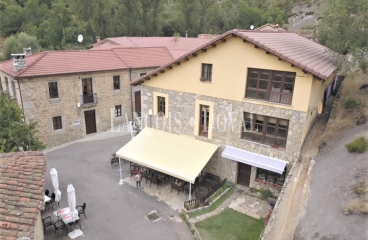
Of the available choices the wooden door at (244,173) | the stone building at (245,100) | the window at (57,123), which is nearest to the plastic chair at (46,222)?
the stone building at (245,100)

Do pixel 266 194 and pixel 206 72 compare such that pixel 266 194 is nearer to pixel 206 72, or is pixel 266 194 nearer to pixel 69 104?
pixel 206 72

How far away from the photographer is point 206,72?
17.0 meters

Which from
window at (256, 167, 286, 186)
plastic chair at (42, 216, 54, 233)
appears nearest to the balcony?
plastic chair at (42, 216, 54, 233)

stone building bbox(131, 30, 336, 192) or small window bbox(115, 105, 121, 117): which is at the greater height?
stone building bbox(131, 30, 336, 192)

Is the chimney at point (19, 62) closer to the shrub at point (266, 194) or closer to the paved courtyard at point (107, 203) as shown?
the paved courtyard at point (107, 203)

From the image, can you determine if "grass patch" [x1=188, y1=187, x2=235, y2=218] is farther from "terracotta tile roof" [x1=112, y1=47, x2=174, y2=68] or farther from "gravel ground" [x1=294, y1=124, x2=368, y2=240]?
"terracotta tile roof" [x1=112, y1=47, x2=174, y2=68]

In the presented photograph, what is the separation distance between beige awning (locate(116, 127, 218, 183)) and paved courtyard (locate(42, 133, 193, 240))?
2.09 metres

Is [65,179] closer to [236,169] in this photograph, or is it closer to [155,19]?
[236,169]

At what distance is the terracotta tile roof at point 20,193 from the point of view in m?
7.25

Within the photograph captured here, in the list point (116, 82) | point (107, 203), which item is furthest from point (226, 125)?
point (116, 82)

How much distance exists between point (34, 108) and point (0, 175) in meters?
16.7

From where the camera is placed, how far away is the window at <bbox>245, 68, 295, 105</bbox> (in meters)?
14.9

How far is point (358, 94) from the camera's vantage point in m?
19.3

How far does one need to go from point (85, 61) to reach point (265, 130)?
19.0m
